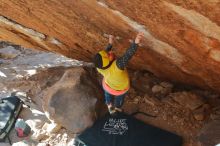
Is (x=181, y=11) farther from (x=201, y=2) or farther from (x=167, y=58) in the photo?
(x=167, y=58)

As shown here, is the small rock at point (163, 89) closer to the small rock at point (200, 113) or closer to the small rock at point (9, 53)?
the small rock at point (200, 113)

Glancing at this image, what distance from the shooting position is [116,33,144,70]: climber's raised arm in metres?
4.69

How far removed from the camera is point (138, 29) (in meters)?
4.62

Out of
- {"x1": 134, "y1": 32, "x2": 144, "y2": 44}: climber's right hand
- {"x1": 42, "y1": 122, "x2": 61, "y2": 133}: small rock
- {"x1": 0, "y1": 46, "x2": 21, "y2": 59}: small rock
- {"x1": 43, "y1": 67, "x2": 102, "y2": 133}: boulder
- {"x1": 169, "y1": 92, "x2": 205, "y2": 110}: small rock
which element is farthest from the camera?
{"x1": 0, "y1": 46, "x2": 21, "y2": 59}: small rock

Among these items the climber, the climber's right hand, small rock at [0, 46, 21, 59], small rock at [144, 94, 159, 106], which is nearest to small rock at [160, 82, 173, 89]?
small rock at [144, 94, 159, 106]

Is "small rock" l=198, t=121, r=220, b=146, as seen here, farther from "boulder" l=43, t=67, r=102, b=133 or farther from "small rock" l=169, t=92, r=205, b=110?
"boulder" l=43, t=67, r=102, b=133

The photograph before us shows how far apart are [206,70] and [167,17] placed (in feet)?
4.79

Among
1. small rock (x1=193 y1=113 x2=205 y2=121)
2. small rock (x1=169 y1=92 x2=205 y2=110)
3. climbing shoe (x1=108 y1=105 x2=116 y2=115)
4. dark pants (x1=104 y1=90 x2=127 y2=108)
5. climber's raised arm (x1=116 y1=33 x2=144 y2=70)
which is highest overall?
climber's raised arm (x1=116 y1=33 x2=144 y2=70)

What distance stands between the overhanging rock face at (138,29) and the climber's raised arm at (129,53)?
11 centimetres

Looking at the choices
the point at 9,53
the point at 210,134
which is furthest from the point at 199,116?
the point at 9,53

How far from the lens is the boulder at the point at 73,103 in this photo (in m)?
6.26

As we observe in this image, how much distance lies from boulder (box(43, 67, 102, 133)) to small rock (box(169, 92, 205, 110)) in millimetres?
1402

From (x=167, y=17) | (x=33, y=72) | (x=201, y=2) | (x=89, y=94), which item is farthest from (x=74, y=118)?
(x=201, y=2)

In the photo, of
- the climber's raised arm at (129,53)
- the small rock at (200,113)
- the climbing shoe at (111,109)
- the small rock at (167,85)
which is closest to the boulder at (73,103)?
the climbing shoe at (111,109)
